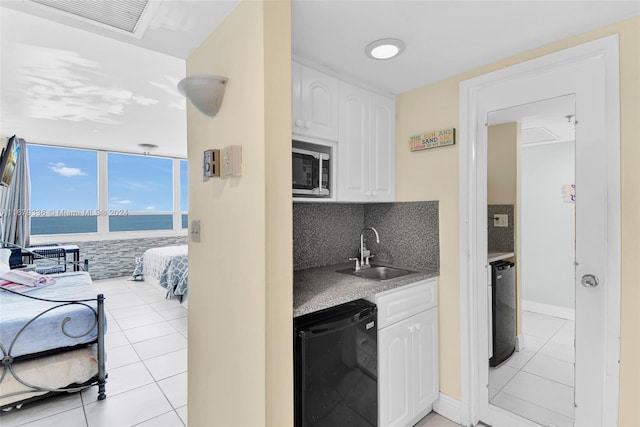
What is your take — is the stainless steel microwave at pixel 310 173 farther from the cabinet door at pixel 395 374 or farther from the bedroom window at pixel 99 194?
the bedroom window at pixel 99 194

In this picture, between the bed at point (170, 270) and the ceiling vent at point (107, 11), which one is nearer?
the ceiling vent at point (107, 11)

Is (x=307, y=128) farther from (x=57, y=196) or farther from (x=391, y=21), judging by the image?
(x=57, y=196)

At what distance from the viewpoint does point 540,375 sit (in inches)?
72.2

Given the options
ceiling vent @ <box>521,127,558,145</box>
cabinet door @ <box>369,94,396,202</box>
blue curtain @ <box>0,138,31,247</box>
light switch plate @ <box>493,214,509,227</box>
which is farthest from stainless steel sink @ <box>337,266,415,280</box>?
blue curtain @ <box>0,138,31,247</box>

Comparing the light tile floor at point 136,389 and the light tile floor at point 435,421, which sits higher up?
the light tile floor at point 136,389

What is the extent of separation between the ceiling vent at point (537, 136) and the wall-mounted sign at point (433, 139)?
401 mm

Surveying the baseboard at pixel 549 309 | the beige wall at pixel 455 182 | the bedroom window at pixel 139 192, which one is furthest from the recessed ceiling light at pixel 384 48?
the bedroom window at pixel 139 192

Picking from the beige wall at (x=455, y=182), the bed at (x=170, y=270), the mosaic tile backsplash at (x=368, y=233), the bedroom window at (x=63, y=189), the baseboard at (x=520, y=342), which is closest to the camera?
the beige wall at (x=455, y=182)

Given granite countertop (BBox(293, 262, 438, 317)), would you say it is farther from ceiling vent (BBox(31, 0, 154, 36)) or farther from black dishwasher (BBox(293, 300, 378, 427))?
ceiling vent (BBox(31, 0, 154, 36))

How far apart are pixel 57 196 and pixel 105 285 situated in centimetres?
188

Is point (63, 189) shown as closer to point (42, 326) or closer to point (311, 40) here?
point (42, 326)

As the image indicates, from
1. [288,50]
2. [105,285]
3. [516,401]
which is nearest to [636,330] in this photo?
[516,401]

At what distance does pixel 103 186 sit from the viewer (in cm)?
597

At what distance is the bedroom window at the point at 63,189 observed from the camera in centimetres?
547
